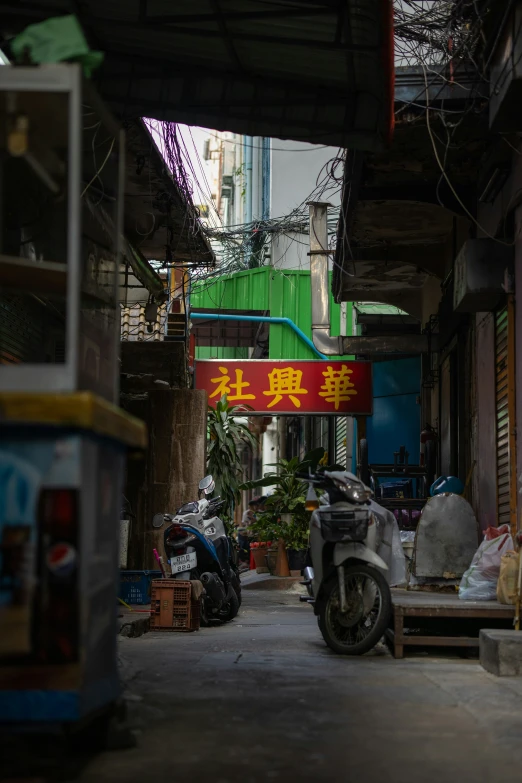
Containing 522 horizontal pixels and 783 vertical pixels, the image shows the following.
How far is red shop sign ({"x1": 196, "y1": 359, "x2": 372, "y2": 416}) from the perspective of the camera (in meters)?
16.2

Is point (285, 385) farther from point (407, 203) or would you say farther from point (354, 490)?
point (354, 490)

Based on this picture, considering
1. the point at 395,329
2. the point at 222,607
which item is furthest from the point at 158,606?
the point at 395,329

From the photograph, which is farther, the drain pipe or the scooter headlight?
the drain pipe

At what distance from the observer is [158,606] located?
9203 mm

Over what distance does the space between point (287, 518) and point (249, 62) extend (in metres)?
11.9

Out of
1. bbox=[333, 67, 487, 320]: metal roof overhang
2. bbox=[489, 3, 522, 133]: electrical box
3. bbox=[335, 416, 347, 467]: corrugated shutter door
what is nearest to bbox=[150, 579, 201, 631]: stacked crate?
bbox=[333, 67, 487, 320]: metal roof overhang

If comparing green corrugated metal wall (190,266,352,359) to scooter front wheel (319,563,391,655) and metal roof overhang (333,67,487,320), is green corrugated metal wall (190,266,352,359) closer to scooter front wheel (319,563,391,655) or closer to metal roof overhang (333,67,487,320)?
metal roof overhang (333,67,487,320)

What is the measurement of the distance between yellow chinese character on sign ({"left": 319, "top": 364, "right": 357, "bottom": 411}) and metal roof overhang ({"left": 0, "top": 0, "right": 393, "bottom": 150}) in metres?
9.31

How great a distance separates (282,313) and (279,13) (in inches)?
665

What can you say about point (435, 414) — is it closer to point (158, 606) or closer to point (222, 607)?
point (222, 607)

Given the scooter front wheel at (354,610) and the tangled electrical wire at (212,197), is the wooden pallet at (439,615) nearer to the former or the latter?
the scooter front wheel at (354,610)

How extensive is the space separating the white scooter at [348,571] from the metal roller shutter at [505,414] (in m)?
1.97

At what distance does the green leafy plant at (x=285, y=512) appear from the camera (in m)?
17.3

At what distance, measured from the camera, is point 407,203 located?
441 inches
